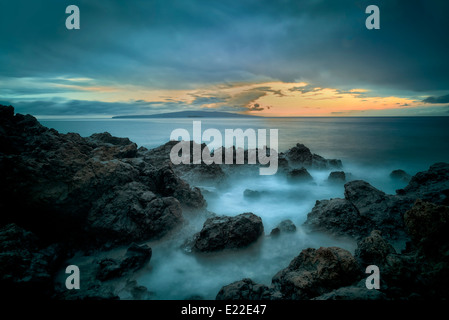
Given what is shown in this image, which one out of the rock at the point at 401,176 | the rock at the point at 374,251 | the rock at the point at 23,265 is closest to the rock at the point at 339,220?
the rock at the point at 374,251

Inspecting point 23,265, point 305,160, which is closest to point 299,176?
point 305,160

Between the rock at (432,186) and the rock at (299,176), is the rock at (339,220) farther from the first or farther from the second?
the rock at (299,176)

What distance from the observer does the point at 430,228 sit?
12.9ft

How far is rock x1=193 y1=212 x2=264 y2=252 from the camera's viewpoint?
6.13 meters

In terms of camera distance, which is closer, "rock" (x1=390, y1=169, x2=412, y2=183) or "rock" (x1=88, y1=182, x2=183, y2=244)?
"rock" (x1=88, y1=182, x2=183, y2=244)

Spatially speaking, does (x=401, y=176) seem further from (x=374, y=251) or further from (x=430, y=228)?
(x=374, y=251)

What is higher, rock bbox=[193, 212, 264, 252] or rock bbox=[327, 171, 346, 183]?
rock bbox=[327, 171, 346, 183]

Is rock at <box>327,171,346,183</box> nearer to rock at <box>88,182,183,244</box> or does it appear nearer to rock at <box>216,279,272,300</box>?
rock at <box>88,182,183,244</box>

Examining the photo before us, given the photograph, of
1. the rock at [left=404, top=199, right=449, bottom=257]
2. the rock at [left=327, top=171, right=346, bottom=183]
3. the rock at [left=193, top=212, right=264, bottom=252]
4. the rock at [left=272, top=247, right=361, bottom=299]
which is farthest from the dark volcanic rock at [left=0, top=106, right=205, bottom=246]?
the rock at [left=327, top=171, right=346, bottom=183]

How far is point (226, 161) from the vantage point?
47.2 ft

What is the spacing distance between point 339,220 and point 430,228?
3.07m

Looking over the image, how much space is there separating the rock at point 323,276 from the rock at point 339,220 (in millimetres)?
2849

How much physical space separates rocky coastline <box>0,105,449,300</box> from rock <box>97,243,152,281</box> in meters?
0.02

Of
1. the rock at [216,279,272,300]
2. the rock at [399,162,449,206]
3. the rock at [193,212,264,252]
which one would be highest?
the rock at [399,162,449,206]
